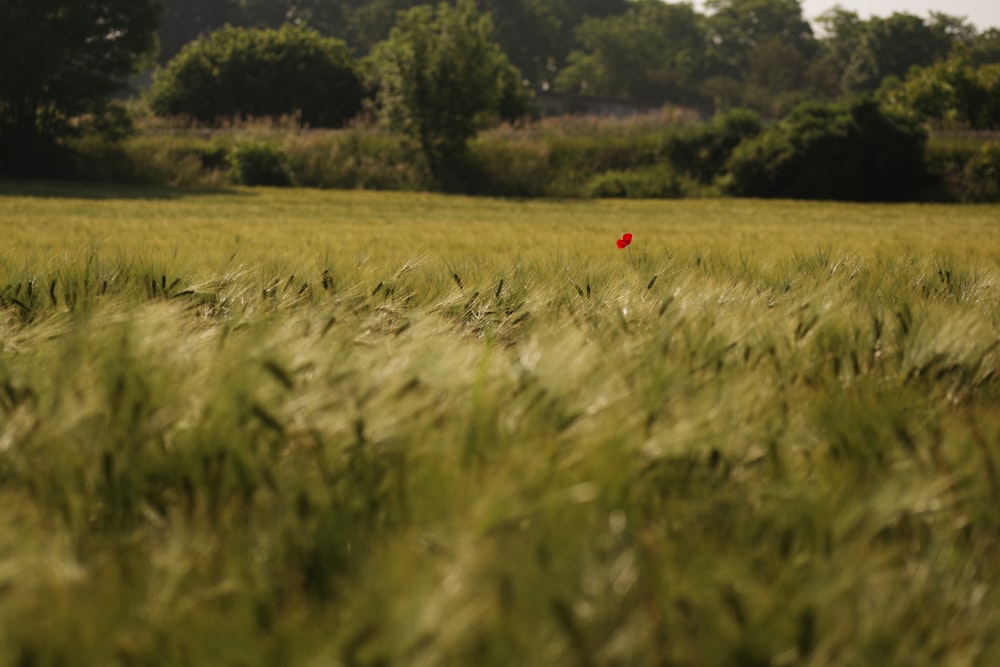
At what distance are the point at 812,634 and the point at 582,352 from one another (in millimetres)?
693

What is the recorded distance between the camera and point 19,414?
139 centimetres

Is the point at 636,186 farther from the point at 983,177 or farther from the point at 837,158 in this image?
the point at 983,177

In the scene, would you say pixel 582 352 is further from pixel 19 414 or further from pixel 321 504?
pixel 19 414

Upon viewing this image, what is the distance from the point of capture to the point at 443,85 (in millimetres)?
26641

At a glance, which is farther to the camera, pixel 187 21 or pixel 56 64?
pixel 187 21

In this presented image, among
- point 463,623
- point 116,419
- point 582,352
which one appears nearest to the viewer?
point 463,623

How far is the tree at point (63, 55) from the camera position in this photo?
23312 mm

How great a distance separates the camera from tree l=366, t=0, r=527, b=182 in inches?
1045

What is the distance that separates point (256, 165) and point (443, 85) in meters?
5.72

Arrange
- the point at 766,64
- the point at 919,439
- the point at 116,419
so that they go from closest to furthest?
the point at 116,419
the point at 919,439
the point at 766,64

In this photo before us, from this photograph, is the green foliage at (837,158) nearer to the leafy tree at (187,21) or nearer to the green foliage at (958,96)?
the green foliage at (958,96)

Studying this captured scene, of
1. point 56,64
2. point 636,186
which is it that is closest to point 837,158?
point 636,186

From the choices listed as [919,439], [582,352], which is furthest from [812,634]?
[582,352]

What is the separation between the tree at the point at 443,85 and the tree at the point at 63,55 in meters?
6.88
